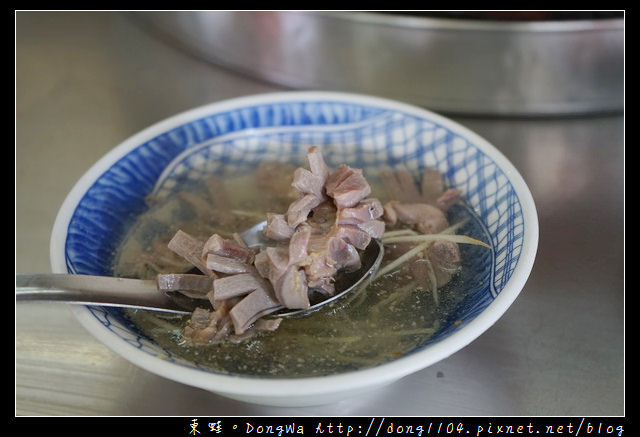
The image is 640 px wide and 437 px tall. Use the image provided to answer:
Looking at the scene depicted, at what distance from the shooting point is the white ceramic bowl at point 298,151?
758mm

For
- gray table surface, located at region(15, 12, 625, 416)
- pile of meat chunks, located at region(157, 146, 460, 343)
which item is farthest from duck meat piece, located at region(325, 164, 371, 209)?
gray table surface, located at region(15, 12, 625, 416)

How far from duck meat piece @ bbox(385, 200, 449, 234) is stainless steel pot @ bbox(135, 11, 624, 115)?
524 mm

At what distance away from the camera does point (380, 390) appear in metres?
1.00

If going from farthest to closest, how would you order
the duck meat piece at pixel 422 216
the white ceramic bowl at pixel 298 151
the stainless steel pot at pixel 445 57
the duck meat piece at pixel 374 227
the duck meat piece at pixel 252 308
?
the stainless steel pot at pixel 445 57 < the duck meat piece at pixel 422 216 < the duck meat piece at pixel 374 227 < the duck meat piece at pixel 252 308 < the white ceramic bowl at pixel 298 151

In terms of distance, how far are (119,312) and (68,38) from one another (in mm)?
1522

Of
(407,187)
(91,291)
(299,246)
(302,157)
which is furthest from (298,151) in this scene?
(91,291)

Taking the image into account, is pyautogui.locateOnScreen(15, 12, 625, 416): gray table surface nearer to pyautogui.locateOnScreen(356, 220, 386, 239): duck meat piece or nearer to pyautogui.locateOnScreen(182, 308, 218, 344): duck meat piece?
pyautogui.locateOnScreen(182, 308, 218, 344): duck meat piece

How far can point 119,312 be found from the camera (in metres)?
0.93

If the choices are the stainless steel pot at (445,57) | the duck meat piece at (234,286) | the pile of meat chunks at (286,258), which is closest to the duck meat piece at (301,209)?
the pile of meat chunks at (286,258)

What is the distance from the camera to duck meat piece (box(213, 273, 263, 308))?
87 cm

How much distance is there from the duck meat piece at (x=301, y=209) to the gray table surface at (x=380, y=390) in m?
0.29

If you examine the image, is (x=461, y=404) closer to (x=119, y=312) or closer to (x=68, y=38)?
(x=119, y=312)

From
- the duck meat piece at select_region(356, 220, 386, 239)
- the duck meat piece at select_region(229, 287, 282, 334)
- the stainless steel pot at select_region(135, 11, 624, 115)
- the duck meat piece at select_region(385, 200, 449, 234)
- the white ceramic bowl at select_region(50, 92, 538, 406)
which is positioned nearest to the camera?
the white ceramic bowl at select_region(50, 92, 538, 406)

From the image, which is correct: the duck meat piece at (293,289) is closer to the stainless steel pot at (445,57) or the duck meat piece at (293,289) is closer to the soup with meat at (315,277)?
the soup with meat at (315,277)
